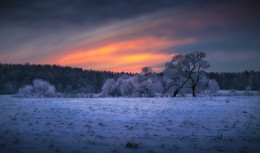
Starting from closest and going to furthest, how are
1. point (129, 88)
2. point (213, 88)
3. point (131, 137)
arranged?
point (131, 137) → point (129, 88) → point (213, 88)

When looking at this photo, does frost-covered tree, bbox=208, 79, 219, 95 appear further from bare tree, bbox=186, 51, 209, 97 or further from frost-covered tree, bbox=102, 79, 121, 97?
frost-covered tree, bbox=102, 79, 121, 97

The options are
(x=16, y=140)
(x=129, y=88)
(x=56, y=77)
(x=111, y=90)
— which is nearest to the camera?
(x=16, y=140)

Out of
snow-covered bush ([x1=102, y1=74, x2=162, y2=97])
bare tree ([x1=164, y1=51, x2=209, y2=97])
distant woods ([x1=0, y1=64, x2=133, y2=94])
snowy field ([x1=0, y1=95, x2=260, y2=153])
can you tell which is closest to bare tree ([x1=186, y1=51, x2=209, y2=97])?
bare tree ([x1=164, y1=51, x2=209, y2=97])

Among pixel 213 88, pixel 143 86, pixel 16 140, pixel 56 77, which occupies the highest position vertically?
pixel 56 77

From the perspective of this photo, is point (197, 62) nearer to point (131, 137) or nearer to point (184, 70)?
point (184, 70)

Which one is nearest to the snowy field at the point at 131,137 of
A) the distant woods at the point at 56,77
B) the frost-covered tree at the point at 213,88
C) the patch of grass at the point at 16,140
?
the patch of grass at the point at 16,140

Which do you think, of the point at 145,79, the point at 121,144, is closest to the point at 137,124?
the point at 121,144

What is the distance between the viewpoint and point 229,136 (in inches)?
283

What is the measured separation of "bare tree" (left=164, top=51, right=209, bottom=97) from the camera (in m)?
30.2

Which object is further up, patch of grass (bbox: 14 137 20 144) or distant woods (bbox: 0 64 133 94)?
distant woods (bbox: 0 64 133 94)

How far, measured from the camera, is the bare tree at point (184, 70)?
3023cm

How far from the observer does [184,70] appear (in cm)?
3159

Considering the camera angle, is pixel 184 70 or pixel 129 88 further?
pixel 129 88

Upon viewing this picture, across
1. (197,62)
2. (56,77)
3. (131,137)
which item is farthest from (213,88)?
(56,77)
